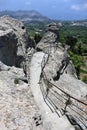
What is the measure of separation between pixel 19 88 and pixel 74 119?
4439 mm

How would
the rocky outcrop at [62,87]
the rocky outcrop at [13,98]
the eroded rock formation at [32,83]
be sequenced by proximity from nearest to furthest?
the rocky outcrop at [13,98]
the eroded rock formation at [32,83]
the rocky outcrop at [62,87]

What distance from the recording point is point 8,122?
1600 centimetres

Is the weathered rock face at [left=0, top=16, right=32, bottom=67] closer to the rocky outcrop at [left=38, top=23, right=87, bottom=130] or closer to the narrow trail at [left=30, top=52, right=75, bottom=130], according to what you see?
the narrow trail at [left=30, top=52, right=75, bottom=130]

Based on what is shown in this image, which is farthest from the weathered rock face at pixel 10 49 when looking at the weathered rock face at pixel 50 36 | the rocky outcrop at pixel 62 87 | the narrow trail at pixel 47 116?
the weathered rock face at pixel 50 36

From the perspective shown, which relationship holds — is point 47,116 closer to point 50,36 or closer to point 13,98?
point 13,98

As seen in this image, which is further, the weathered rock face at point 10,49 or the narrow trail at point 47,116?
the weathered rock face at point 10,49

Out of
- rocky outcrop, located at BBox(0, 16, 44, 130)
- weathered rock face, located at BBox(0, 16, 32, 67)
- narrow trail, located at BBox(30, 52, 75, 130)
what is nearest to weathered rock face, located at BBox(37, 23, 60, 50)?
weathered rock face, located at BBox(0, 16, 32, 67)

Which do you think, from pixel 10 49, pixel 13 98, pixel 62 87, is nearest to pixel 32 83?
pixel 10 49

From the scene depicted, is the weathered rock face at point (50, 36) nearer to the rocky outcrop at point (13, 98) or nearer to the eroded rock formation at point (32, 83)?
the eroded rock formation at point (32, 83)

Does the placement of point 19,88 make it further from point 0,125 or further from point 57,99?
point 0,125

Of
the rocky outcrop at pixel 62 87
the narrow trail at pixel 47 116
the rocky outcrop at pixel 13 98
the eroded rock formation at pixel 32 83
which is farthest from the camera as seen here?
the rocky outcrop at pixel 62 87

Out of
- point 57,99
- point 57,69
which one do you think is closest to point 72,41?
point 57,69

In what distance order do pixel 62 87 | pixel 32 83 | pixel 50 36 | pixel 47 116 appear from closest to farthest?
pixel 47 116 → pixel 32 83 → pixel 62 87 → pixel 50 36

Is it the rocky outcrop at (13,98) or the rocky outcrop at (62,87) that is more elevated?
the rocky outcrop at (13,98)
